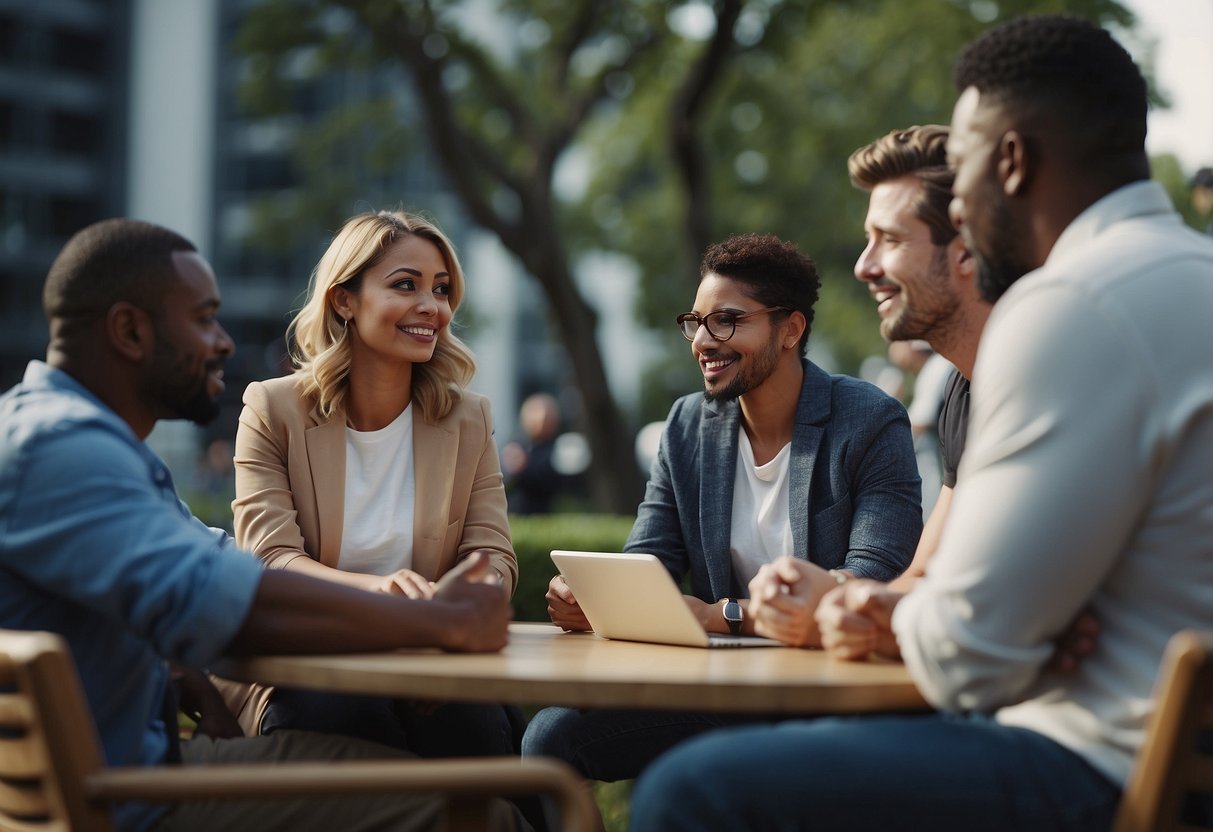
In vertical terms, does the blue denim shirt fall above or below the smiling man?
below

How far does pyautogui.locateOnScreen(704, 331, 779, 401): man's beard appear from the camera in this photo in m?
4.24

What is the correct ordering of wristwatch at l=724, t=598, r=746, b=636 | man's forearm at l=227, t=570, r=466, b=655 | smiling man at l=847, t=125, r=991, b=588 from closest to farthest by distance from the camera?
man's forearm at l=227, t=570, r=466, b=655
wristwatch at l=724, t=598, r=746, b=636
smiling man at l=847, t=125, r=991, b=588

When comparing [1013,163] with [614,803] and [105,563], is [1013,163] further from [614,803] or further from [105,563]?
[614,803]

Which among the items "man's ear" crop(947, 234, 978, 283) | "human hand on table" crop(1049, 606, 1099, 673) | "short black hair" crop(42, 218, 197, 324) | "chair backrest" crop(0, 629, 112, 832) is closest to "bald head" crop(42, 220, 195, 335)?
"short black hair" crop(42, 218, 197, 324)

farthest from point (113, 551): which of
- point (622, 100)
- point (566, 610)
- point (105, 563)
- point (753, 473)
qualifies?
point (622, 100)

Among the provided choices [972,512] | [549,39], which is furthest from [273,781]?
[549,39]

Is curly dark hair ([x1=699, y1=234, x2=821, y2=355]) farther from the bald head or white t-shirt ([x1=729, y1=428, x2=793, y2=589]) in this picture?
the bald head

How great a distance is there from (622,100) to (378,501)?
1242 cm

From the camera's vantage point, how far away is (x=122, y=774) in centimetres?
222

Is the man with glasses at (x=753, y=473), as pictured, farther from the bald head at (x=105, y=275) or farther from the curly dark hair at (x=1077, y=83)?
the curly dark hair at (x=1077, y=83)

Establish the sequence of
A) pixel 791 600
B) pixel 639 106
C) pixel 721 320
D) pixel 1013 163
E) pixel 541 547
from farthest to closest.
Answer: pixel 639 106, pixel 541 547, pixel 721 320, pixel 791 600, pixel 1013 163

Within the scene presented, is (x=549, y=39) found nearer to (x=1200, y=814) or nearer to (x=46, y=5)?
(x=1200, y=814)

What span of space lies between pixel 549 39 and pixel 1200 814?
13.5 m

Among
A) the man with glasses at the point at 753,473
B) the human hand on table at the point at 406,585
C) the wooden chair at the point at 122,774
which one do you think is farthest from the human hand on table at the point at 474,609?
the man with glasses at the point at 753,473
